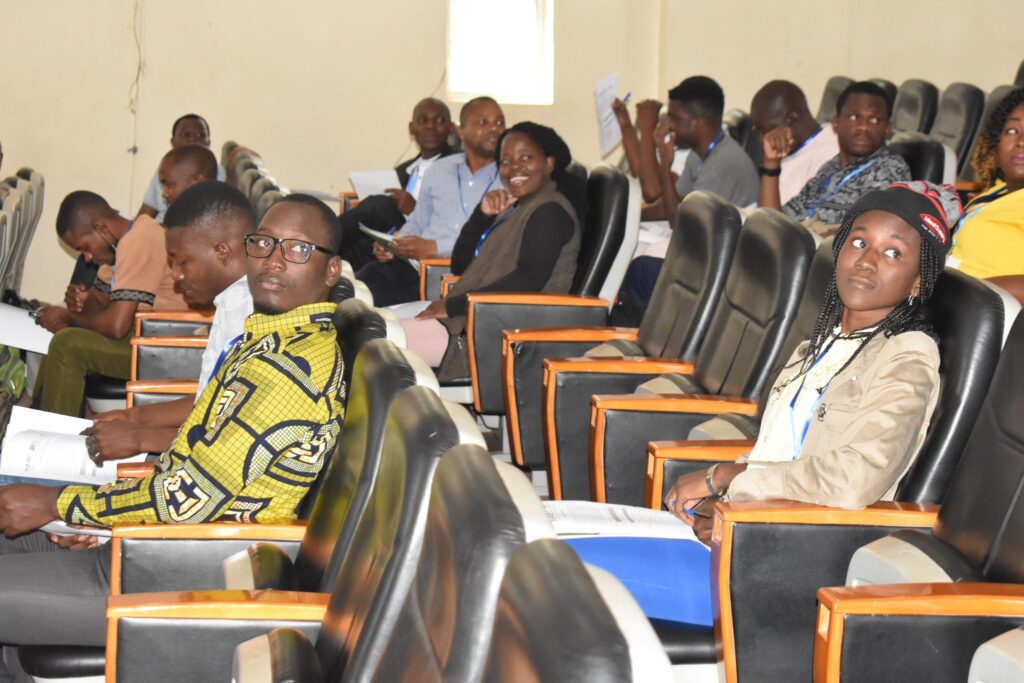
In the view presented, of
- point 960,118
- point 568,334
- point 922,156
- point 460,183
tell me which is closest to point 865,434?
point 568,334

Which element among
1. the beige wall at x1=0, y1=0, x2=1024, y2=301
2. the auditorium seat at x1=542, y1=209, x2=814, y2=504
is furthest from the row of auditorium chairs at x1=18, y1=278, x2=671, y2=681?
the beige wall at x1=0, y1=0, x2=1024, y2=301

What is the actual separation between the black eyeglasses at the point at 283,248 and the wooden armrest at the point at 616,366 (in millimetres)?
1037

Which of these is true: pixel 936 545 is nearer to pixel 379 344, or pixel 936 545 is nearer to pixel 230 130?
pixel 379 344

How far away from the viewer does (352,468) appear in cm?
167

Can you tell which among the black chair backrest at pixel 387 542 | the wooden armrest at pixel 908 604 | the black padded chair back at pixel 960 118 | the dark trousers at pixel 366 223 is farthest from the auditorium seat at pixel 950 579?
the black padded chair back at pixel 960 118

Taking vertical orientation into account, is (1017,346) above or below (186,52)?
below

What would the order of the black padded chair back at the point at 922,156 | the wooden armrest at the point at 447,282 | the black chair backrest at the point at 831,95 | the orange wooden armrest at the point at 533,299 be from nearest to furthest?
the orange wooden armrest at the point at 533,299 < the black padded chair back at the point at 922,156 < the wooden armrest at the point at 447,282 < the black chair backrest at the point at 831,95

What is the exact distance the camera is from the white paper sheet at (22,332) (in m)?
3.97

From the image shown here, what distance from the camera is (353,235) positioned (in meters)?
5.52

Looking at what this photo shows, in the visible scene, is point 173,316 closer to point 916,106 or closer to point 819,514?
point 819,514

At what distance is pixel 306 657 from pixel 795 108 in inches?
167

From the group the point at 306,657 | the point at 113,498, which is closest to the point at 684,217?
the point at 113,498

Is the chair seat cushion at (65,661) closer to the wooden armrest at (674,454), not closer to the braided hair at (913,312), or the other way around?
the wooden armrest at (674,454)

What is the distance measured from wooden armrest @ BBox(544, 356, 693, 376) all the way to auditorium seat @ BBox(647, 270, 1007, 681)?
3.66 feet
